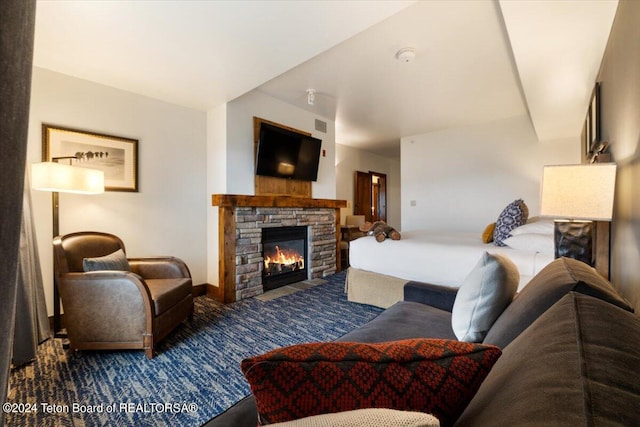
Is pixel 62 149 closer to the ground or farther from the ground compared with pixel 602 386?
farther from the ground

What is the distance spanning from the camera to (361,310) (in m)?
2.90

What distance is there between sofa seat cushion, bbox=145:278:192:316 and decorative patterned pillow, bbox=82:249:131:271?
280 millimetres

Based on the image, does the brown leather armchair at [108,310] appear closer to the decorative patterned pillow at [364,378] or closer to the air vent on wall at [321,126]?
the decorative patterned pillow at [364,378]

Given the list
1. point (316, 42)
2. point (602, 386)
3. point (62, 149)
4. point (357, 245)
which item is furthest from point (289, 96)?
point (602, 386)

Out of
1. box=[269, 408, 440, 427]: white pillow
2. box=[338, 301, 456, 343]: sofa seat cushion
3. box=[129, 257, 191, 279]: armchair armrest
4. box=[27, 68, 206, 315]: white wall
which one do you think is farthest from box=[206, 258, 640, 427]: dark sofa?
box=[27, 68, 206, 315]: white wall

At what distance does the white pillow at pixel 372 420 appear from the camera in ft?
1.24

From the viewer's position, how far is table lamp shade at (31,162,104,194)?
6.40 feet

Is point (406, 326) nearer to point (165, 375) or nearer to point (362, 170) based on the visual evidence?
point (165, 375)

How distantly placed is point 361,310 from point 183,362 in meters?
1.73

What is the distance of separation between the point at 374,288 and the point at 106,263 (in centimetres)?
246

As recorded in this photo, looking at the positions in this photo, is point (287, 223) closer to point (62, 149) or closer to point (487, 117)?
point (62, 149)

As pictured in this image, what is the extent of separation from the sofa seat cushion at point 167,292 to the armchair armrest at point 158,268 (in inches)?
2.8

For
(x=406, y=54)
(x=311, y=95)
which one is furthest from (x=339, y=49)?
(x=311, y=95)

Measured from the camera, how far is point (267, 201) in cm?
356
